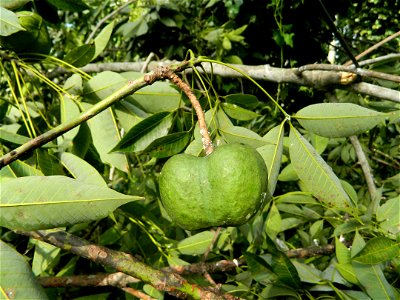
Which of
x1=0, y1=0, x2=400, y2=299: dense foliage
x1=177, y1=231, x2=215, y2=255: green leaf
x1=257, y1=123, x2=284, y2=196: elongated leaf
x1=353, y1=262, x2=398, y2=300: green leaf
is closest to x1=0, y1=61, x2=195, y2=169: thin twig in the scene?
x1=0, y1=0, x2=400, y2=299: dense foliage

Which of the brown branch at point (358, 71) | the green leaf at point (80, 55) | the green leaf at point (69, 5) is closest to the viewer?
the brown branch at point (358, 71)

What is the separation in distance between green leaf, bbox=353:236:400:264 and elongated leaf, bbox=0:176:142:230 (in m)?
0.77

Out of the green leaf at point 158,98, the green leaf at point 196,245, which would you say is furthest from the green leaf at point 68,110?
the green leaf at point 196,245

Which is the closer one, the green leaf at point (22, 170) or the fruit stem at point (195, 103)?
the fruit stem at point (195, 103)

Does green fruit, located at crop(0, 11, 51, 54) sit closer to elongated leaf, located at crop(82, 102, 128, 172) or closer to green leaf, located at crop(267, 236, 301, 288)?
elongated leaf, located at crop(82, 102, 128, 172)

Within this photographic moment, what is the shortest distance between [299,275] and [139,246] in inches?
28.0

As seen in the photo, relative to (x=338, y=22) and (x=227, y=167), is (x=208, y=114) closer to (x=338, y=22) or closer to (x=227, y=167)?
(x=227, y=167)

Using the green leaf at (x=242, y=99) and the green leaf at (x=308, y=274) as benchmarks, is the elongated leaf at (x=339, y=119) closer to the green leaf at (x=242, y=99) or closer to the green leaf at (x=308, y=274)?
the green leaf at (x=242, y=99)

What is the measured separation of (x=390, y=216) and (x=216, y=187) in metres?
0.87

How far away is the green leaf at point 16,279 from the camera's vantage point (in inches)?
25.4

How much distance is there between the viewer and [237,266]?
5.19ft

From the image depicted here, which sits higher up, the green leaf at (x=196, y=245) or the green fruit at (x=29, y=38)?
the green fruit at (x=29, y=38)

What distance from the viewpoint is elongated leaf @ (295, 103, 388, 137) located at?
1.03 meters

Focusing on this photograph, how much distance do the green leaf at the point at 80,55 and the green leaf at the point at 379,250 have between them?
1041 mm
